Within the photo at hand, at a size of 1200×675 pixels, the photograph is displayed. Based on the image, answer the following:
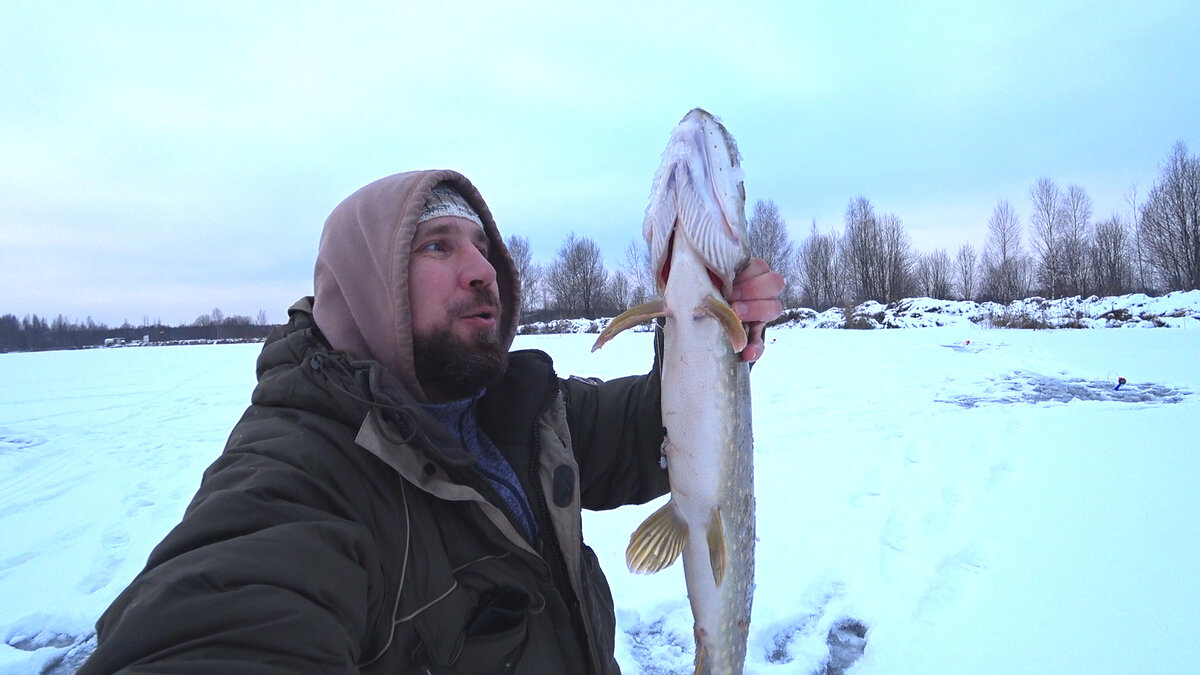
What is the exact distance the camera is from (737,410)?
2170mm

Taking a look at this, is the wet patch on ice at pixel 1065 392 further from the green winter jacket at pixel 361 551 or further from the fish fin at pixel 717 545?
the green winter jacket at pixel 361 551

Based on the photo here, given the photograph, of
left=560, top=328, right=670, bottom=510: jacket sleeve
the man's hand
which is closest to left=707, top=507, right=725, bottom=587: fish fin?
left=560, top=328, right=670, bottom=510: jacket sleeve

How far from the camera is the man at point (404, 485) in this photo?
1041 millimetres

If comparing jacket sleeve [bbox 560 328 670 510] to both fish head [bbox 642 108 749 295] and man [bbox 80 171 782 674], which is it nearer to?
man [bbox 80 171 782 674]

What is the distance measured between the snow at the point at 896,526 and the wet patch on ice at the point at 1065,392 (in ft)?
0.18

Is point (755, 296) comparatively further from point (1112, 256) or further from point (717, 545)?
point (1112, 256)

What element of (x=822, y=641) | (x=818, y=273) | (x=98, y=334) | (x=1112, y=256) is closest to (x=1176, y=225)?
(x=1112, y=256)

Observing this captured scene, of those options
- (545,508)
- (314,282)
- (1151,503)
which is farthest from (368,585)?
(1151,503)

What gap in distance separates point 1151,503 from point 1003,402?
4.00m

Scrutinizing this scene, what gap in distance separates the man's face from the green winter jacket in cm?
18

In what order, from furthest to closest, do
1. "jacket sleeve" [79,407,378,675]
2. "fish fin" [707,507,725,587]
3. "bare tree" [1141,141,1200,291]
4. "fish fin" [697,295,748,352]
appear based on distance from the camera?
"bare tree" [1141,141,1200,291], "fish fin" [707,507,725,587], "fish fin" [697,295,748,352], "jacket sleeve" [79,407,378,675]

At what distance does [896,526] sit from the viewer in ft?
14.3

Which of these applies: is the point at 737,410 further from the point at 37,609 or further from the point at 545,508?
the point at 37,609

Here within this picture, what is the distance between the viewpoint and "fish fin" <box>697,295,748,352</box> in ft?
6.41
